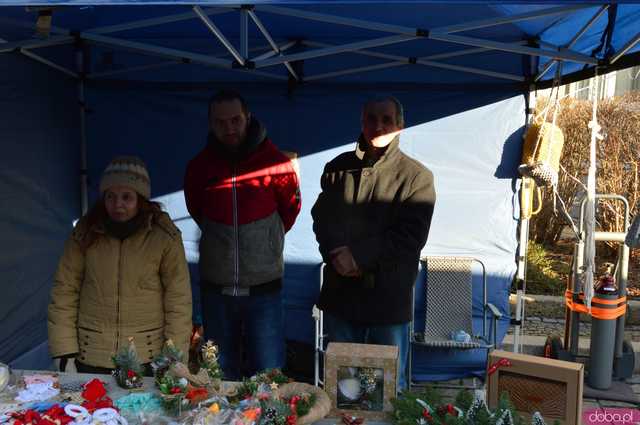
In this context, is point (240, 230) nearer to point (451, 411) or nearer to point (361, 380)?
point (361, 380)

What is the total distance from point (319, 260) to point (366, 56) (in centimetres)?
136

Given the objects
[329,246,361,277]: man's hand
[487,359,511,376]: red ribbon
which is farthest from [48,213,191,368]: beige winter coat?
[487,359,511,376]: red ribbon

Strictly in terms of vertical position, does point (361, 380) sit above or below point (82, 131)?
below

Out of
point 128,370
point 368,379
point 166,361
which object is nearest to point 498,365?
point 368,379

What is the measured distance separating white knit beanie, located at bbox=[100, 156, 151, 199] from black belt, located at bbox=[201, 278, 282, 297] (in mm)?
604

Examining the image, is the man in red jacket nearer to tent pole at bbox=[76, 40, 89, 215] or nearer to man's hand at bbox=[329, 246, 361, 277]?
man's hand at bbox=[329, 246, 361, 277]

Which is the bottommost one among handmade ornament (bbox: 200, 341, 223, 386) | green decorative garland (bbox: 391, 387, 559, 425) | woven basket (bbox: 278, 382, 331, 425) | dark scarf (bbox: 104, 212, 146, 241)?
woven basket (bbox: 278, 382, 331, 425)

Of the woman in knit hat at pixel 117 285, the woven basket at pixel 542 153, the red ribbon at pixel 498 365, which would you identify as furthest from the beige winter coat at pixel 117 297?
the woven basket at pixel 542 153

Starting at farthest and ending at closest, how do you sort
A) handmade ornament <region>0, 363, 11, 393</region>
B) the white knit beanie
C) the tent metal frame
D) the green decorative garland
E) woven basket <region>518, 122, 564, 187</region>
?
woven basket <region>518, 122, 564, 187</region>
the tent metal frame
the white knit beanie
handmade ornament <region>0, 363, 11, 393</region>
the green decorative garland

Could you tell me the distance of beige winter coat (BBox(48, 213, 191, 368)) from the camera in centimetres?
196

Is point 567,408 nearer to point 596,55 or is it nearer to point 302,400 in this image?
point 302,400

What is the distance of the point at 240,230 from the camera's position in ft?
7.82

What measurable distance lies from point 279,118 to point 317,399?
2.56m

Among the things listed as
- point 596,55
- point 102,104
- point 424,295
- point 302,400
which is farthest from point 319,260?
point 302,400
